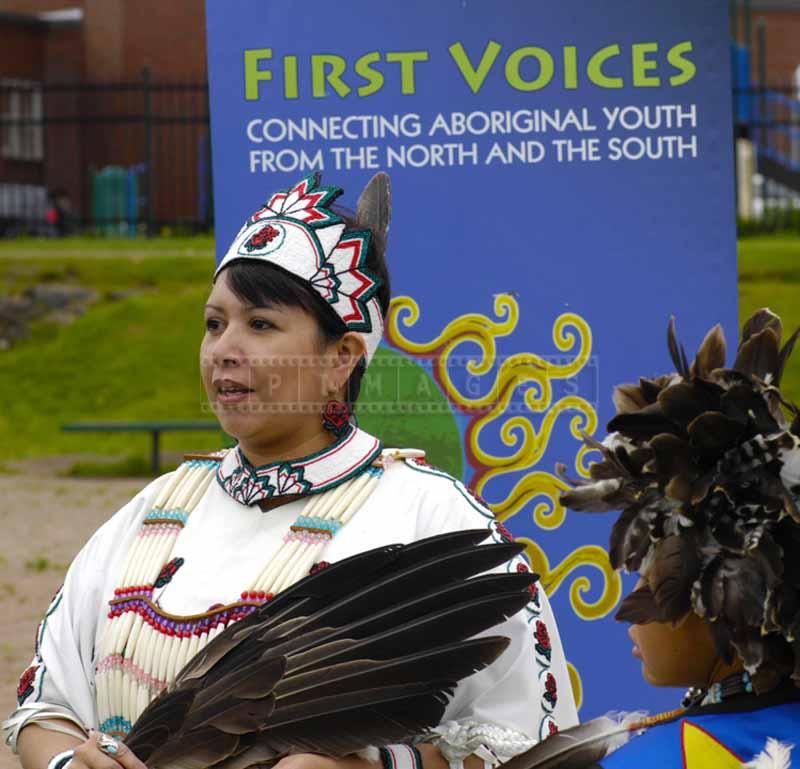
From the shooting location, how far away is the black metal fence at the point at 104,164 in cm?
2091

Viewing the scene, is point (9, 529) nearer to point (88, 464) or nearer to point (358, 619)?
point (88, 464)

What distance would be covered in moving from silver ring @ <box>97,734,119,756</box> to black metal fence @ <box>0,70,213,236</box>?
17087 millimetres

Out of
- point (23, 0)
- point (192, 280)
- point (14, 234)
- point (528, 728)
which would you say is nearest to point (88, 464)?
point (192, 280)

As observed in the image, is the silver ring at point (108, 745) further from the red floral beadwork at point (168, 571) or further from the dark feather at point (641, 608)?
the dark feather at point (641, 608)

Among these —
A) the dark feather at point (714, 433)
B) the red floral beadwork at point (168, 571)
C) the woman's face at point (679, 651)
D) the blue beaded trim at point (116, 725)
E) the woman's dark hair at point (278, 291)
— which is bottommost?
the blue beaded trim at point (116, 725)

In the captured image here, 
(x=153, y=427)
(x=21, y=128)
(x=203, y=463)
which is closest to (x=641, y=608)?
(x=203, y=463)

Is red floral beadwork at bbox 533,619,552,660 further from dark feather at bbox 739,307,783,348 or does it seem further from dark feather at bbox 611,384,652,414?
dark feather at bbox 739,307,783,348

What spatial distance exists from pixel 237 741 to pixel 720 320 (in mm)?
2286

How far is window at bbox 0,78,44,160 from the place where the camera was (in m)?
24.2

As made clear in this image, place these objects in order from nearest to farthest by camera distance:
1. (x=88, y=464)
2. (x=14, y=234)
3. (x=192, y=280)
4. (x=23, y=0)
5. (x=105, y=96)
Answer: (x=88, y=464), (x=192, y=280), (x=14, y=234), (x=105, y=96), (x=23, y=0)

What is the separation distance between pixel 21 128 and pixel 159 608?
22.8m

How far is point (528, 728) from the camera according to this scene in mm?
2590

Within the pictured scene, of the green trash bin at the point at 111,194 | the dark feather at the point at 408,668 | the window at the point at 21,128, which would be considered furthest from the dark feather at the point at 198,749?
the window at the point at 21,128

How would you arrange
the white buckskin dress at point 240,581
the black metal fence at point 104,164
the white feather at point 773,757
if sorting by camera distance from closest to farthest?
the white feather at point 773,757
the white buckskin dress at point 240,581
the black metal fence at point 104,164
